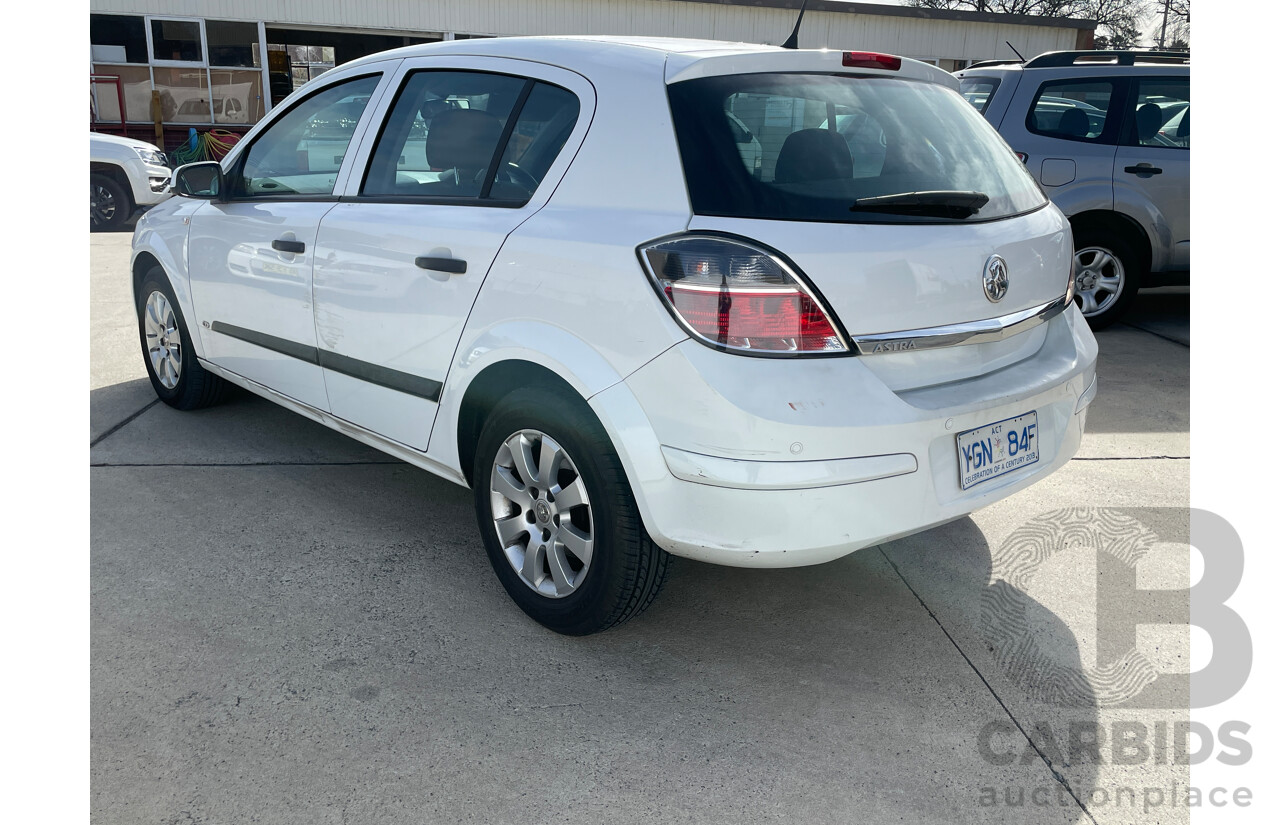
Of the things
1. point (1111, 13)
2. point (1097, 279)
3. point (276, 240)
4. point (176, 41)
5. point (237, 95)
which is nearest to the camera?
point (276, 240)

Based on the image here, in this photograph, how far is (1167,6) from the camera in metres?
43.8

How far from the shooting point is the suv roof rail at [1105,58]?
256 inches

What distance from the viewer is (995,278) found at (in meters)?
2.55

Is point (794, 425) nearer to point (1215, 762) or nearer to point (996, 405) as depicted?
point (996, 405)

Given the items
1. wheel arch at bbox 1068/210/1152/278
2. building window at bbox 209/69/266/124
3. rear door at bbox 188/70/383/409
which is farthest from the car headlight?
wheel arch at bbox 1068/210/1152/278

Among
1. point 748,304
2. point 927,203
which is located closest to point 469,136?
point 748,304

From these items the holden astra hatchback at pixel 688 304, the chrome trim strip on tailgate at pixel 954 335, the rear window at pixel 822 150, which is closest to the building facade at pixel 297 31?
the holden astra hatchback at pixel 688 304

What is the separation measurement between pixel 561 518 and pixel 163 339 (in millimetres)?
3065

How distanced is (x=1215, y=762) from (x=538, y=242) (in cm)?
223

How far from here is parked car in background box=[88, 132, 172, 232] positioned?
11.9 metres

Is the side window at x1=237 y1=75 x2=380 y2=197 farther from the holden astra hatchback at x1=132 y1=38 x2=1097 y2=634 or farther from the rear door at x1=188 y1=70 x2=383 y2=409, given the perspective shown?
the holden astra hatchback at x1=132 y1=38 x2=1097 y2=634

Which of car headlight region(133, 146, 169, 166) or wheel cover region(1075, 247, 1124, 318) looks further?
car headlight region(133, 146, 169, 166)

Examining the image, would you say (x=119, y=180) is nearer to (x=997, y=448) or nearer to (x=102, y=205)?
(x=102, y=205)

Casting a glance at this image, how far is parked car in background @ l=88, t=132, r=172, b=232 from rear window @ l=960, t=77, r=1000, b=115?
379 inches
